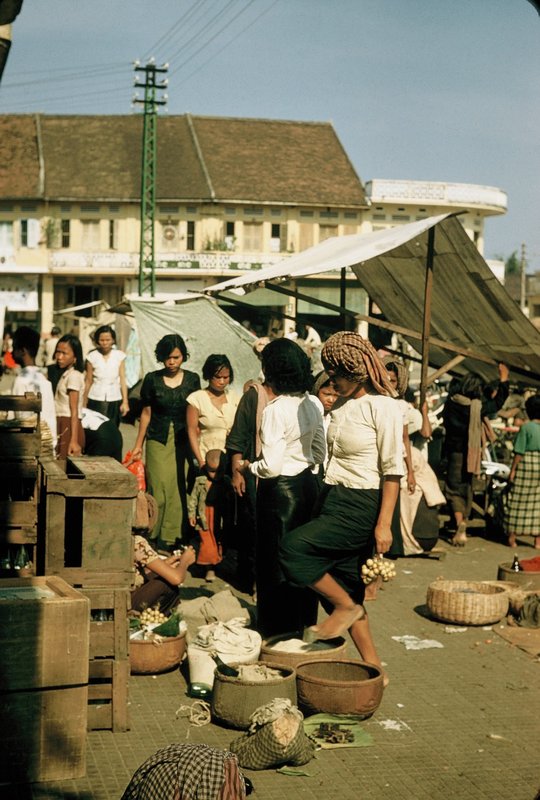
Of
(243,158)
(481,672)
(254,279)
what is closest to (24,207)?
(243,158)

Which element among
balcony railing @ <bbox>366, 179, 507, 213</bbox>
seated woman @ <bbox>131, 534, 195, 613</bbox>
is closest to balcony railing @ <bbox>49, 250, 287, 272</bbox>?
balcony railing @ <bbox>366, 179, 507, 213</bbox>

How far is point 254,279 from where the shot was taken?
11.4 m

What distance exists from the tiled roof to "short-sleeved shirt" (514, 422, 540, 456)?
47904mm

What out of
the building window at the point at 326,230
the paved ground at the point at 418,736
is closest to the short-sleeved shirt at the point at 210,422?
the paved ground at the point at 418,736

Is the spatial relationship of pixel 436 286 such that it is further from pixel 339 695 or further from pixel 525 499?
pixel 339 695

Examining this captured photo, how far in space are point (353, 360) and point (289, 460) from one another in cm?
94

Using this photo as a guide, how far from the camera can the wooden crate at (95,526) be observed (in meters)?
5.64

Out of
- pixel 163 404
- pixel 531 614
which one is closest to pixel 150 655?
pixel 531 614

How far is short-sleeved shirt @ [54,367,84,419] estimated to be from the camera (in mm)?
10708

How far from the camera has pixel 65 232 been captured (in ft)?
195

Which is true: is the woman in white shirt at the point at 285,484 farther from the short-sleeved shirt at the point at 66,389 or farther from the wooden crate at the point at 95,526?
the short-sleeved shirt at the point at 66,389

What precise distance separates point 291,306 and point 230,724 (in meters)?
49.1

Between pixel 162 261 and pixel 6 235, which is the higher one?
pixel 6 235

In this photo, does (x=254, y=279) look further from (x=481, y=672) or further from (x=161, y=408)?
(x=481, y=672)
